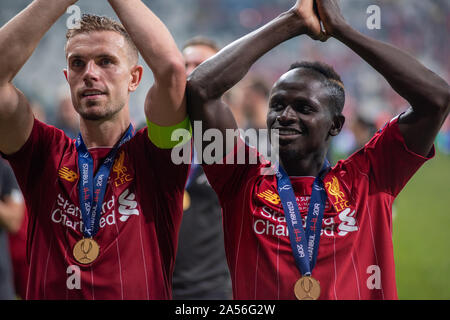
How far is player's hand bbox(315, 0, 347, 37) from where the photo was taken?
242cm

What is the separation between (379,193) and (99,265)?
1.24 m

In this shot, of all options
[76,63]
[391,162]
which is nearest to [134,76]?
[76,63]

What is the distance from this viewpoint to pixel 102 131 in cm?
254

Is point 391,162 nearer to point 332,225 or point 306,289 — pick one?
point 332,225

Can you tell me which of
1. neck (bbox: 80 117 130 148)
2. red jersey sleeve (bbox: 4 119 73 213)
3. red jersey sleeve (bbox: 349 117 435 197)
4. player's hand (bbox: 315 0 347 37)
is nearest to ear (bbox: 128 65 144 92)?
neck (bbox: 80 117 130 148)

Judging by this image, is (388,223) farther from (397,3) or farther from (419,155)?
(397,3)

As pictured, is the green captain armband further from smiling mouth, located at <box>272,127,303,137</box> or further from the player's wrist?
the player's wrist

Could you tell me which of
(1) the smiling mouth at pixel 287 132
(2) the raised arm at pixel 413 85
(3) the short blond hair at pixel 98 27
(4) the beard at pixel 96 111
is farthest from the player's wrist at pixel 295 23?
(4) the beard at pixel 96 111

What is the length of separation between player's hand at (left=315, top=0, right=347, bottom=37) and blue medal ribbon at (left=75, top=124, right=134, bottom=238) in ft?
3.37

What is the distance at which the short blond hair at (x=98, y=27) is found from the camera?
2.50 m

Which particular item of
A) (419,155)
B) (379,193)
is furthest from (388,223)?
(419,155)

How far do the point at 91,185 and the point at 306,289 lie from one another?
1.01 m

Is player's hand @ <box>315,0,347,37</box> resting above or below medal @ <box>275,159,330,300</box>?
above

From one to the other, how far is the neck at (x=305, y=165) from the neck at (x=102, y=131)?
0.76 metres
